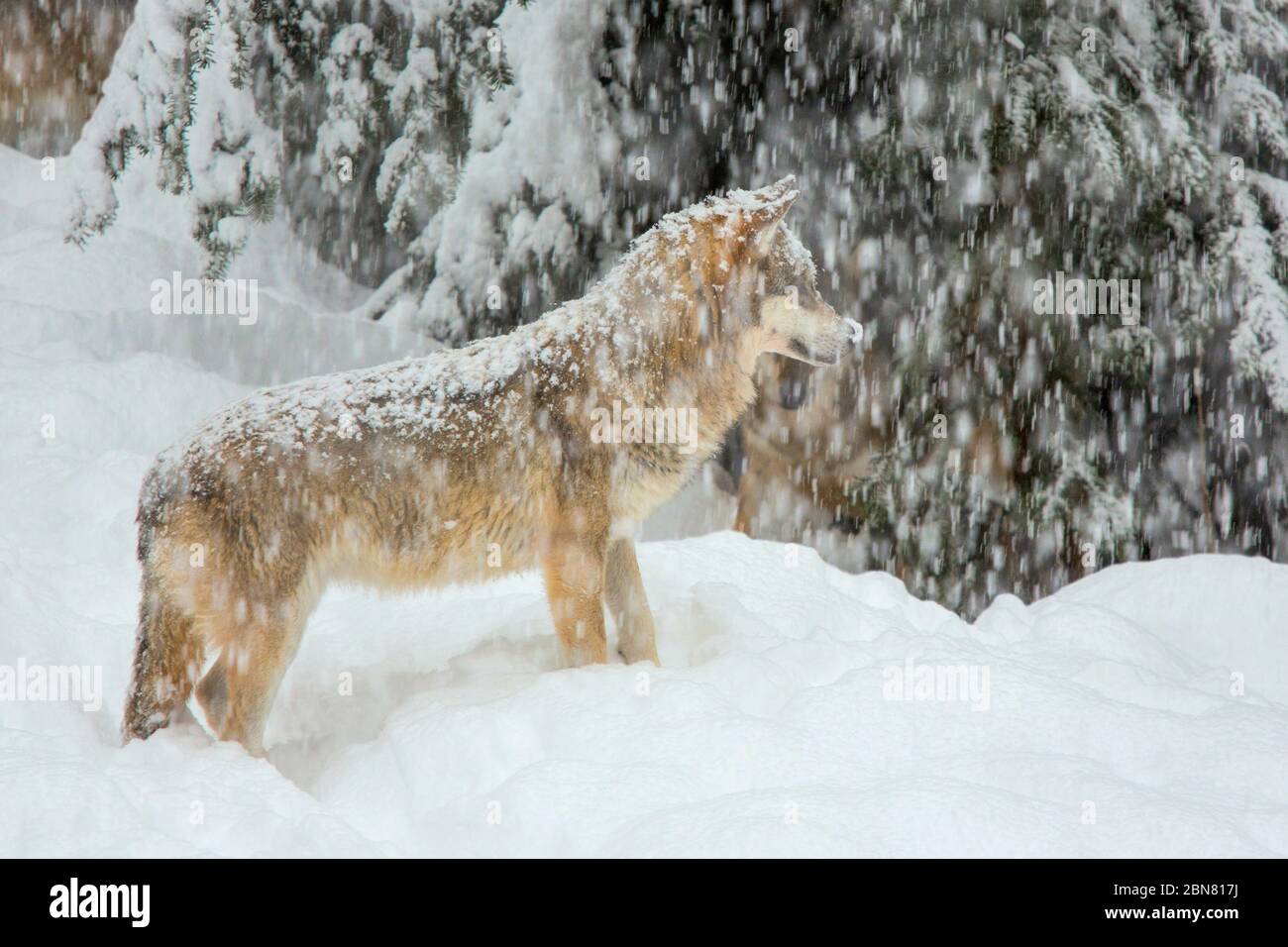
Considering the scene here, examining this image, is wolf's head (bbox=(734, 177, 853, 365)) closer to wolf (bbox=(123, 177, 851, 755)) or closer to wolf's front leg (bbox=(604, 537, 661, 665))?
wolf (bbox=(123, 177, 851, 755))

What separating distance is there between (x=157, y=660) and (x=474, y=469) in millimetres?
1390

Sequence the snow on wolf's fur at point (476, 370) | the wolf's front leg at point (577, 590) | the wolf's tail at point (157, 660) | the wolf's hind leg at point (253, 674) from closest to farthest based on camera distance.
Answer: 1. the wolf's hind leg at point (253, 674)
2. the wolf's tail at point (157, 660)
3. the snow on wolf's fur at point (476, 370)
4. the wolf's front leg at point (577, 590)

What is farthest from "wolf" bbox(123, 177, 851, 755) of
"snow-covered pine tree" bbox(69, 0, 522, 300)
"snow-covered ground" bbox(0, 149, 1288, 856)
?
"snow-covered pine tree" bbox(69, 0, 522, 300)

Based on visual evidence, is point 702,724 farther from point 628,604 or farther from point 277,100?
point 277,100

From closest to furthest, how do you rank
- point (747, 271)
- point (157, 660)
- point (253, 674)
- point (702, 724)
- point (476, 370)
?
point (702, 724) < point (253, 674) < point (157, 660) < point (476, 370) < point (747, 271)

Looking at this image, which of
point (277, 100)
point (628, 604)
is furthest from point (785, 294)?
point (277, 100)

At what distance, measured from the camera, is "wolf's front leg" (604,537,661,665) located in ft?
14.9

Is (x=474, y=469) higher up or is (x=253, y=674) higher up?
(x=474, y=469)

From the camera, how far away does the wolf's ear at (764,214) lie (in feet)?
14.3

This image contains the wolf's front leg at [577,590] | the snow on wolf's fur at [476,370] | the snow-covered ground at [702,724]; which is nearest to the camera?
the snow-covered ground at [702,724]

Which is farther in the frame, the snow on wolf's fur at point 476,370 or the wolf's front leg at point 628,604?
the wolf's front leg at point 628,604

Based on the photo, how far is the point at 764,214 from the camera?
14.3ft

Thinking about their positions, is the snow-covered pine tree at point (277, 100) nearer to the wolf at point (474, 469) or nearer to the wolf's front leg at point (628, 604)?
Result: the wolf at point (474, 469)

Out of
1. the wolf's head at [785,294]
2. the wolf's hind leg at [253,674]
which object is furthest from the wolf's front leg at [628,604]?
the wolf's hind leg at [253,674]
